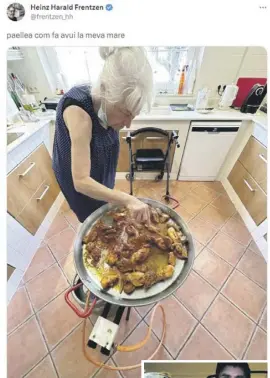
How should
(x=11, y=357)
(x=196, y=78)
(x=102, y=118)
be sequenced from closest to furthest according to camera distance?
(x=102, y=118) → (x=11, y=357) → (x=196, y=78)

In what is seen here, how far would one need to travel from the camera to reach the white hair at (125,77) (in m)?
0.41

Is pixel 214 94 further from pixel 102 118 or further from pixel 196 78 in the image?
pixel 102 118

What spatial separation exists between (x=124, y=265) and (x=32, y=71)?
162cm

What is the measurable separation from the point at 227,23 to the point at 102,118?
1.24 feet

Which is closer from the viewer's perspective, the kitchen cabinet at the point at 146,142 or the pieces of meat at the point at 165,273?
the pieces of meat at the point at 165,273

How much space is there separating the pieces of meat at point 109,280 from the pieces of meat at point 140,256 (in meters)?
0.07

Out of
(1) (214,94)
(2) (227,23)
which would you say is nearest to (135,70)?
(2) (227,23)

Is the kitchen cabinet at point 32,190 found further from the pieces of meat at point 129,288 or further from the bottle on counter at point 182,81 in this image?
the bottle on counter at point 182,81

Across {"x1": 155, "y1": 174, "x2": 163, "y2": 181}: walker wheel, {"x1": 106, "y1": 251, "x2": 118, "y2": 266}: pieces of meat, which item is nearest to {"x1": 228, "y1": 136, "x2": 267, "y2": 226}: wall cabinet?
{"x1": 155, "y1": 174, "x2": 163, "y2": 181}: walker wheel

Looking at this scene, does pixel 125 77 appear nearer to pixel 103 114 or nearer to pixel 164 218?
pixel 103 114

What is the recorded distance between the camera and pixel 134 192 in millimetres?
1617

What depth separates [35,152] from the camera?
1.07 m

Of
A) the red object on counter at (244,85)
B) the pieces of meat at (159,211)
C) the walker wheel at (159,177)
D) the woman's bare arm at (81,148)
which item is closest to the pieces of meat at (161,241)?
the pieces of meat at (159,211)

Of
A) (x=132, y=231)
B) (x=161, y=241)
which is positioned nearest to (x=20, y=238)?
(x=132, y=231)
